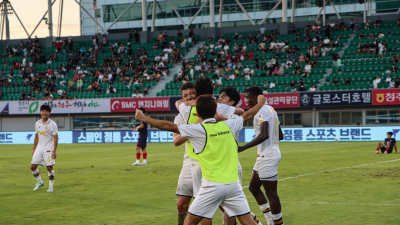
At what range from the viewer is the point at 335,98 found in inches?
1537

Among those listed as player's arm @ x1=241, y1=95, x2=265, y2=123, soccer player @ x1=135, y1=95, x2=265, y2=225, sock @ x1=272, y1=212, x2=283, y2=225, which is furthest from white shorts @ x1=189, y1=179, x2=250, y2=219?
sock @ x1=272, y1=212, x2=283, y2=225

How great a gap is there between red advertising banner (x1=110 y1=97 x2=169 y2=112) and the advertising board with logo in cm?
79

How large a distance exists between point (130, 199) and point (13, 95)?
40797 mm

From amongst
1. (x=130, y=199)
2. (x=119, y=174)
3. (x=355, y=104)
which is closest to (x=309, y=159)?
(x=119, y=174)

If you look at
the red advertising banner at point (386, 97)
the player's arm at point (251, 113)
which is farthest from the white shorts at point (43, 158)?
the red advertising banner at point (386, 97)

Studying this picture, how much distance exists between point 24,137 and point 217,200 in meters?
37.9

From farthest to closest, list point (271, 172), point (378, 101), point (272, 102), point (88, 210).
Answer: point (272, 102), point (378, 101), point (88, 210), point (271, 172)

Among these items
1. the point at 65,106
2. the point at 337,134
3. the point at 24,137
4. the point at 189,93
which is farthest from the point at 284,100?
the point at 189,93

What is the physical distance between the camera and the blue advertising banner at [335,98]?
125 feet

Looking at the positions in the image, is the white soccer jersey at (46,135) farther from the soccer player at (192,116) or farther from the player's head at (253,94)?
the player's head at (253,94)

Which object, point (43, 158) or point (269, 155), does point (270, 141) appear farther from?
point (43, 158)

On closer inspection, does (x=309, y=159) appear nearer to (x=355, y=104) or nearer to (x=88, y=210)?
(x=88, y=210)

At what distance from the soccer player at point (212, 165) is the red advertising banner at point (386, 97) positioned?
3463 centimetres

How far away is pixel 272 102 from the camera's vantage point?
4041 centimetres
